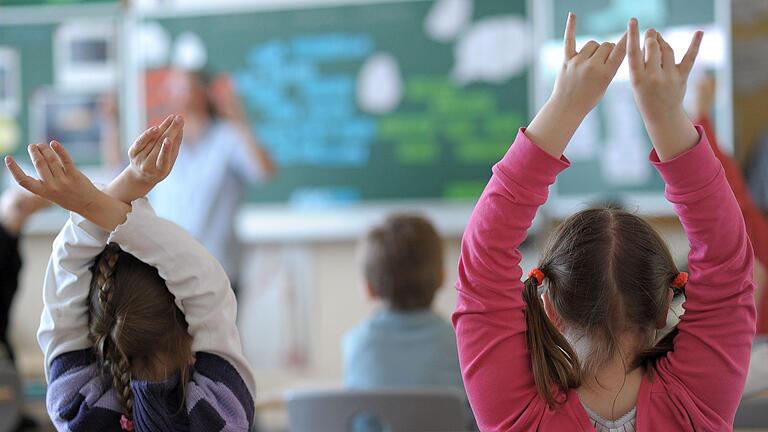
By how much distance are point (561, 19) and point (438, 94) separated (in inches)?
27.0

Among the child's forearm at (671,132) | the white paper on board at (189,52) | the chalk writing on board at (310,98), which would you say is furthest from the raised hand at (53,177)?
the white paper on board at (189,52)

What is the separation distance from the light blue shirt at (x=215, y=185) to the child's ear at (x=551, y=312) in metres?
3.06

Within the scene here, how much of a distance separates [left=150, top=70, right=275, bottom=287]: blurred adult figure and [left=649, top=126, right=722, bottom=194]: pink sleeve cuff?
3.18 meters

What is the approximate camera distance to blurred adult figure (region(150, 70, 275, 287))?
4277 mm

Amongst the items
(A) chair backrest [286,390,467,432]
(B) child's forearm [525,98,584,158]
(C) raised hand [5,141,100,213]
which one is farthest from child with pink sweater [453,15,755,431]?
(A) chair backrest [286,390,467,432]

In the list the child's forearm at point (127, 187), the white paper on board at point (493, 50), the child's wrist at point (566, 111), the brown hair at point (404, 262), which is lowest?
the brown hair at point (404, 262)

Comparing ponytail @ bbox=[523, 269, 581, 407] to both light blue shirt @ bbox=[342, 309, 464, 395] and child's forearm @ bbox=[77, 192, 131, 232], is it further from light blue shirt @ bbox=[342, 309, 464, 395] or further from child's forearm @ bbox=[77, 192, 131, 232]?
light blue shirt @ bbox=[342, 309, 464, 395]

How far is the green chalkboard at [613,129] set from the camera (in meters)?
4.29

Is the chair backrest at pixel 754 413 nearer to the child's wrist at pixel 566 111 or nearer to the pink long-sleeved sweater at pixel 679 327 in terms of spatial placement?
the pink long-sleeved sweater at pixel 679 327

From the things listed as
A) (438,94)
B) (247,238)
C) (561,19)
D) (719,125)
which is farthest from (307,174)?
(719,125)

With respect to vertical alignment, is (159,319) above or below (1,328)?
above

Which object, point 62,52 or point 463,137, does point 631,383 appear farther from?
point 62,52

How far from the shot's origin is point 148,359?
139 centimetres

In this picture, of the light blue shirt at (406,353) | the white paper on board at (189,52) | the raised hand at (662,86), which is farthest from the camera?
the white paper on board at (189,52)
